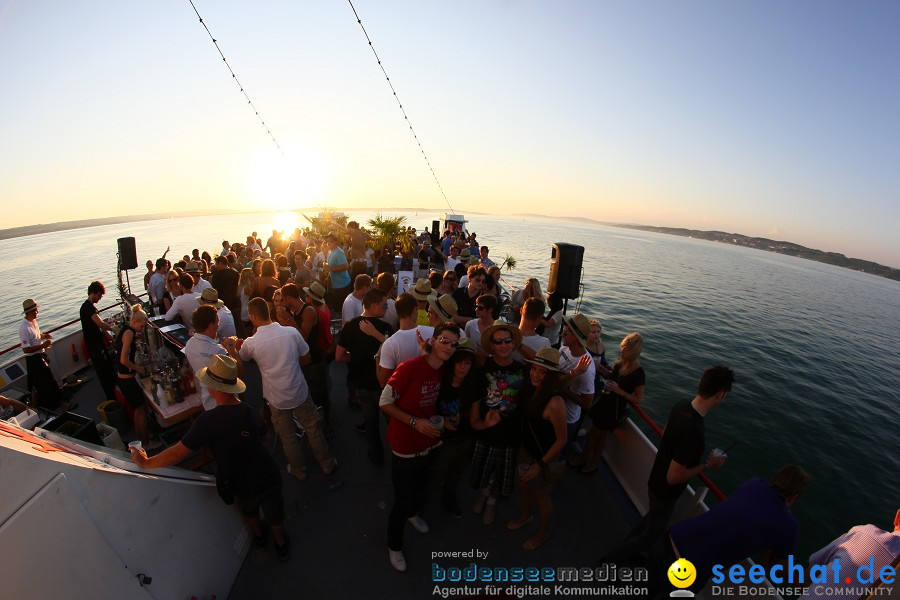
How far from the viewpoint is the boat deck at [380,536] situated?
9.21ft

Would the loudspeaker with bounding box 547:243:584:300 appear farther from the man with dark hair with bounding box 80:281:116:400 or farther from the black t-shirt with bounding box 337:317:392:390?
the man with dark hair with bounding box 80:281:116:400

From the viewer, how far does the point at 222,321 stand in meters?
4.26

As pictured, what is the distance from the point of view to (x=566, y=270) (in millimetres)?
5945

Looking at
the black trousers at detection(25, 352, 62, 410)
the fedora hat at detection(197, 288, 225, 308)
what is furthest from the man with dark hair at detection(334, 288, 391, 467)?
the black trousers at detection(25, 352, 62, 410)

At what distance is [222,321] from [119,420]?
6.13 ft

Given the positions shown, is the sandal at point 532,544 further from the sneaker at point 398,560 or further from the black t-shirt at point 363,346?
the black t-shirt at point 363,346

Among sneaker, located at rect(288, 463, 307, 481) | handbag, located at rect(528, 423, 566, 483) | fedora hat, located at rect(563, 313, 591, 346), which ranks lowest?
sneaker, located at rect(288, 463, 307, 481)

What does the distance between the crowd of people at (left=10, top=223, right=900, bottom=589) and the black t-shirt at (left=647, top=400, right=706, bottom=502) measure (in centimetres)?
1

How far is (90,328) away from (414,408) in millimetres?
5071

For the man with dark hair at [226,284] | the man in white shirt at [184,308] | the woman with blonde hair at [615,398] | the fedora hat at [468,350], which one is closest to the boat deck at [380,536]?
the woman with blonde hair at [615,398]

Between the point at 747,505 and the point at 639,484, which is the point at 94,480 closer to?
the point at 747,505

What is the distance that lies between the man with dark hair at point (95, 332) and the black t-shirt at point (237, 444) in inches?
144

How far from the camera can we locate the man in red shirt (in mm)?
2477

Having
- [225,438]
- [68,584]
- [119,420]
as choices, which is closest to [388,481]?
[225,438]
